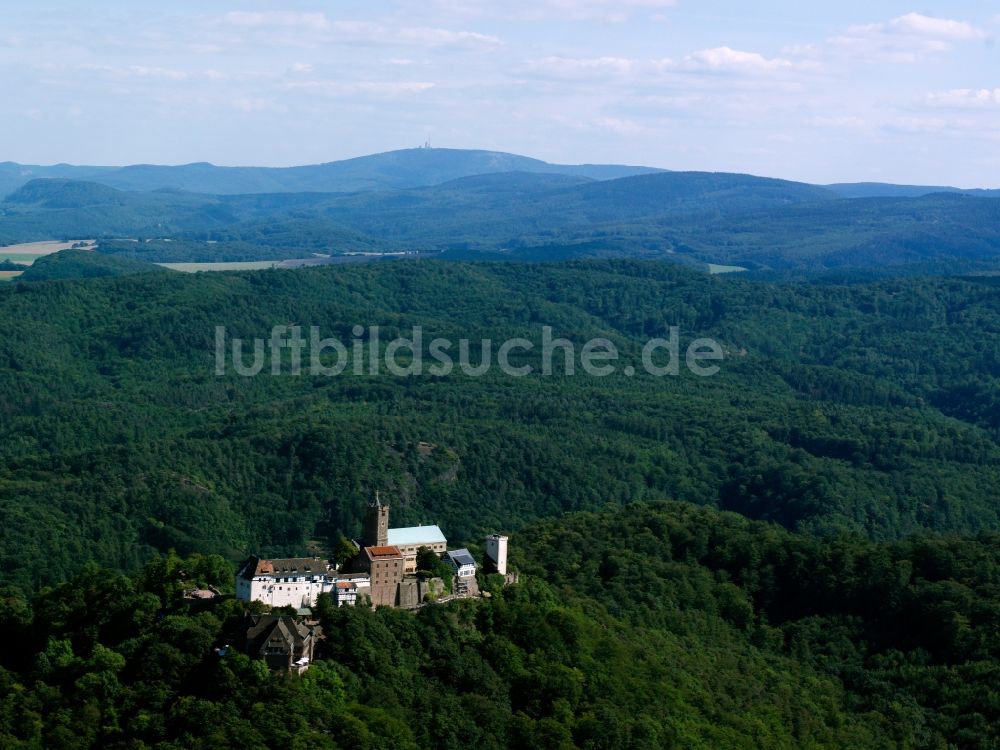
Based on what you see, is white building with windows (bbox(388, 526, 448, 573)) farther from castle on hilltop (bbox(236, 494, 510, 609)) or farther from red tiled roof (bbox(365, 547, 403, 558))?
red tiled roof (bbox(365, 547, 403, 558))

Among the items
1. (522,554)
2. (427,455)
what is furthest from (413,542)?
(427,455)

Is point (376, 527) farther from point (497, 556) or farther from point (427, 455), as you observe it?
point (427, 455)

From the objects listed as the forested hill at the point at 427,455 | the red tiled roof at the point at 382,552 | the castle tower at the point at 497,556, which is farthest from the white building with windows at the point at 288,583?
the forested hill at the point at 427,455

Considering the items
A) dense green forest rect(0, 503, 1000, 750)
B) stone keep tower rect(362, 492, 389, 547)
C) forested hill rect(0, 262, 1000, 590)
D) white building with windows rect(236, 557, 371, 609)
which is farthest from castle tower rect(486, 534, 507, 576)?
forested hill rect(0, 262, 1000, 590)

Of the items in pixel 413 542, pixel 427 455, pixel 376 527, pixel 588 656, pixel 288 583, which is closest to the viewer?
Answer: pixel 288 583

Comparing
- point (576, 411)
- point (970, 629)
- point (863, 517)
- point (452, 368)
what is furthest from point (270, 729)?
point (452, 368)
